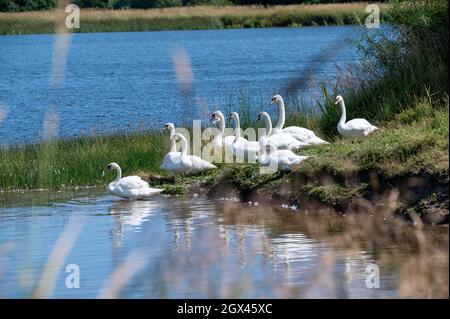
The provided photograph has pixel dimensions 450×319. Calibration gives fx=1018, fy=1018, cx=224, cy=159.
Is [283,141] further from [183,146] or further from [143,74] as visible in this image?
→ [143,74]

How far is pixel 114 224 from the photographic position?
1249cm

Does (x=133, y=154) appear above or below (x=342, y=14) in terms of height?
below

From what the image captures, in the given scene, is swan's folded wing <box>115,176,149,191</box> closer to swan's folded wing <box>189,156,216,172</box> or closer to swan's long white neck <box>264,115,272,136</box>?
swan's folded wing <box>189,156,216,172</box>

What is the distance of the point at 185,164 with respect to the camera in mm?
14984

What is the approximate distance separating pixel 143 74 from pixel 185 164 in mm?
31227

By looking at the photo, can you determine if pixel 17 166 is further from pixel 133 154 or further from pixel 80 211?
pixel 80 211

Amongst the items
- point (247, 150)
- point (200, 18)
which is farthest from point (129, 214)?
point (200, 18)

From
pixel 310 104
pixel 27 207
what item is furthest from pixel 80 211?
pixel 310 104

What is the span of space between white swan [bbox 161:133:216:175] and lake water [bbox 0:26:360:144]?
678 millimetres

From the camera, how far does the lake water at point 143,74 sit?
92.4ft

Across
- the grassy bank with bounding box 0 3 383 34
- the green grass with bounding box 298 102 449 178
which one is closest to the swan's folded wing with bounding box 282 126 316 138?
the green grass with bounding box 298 102 449 178

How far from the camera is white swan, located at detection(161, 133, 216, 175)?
49.2 ft

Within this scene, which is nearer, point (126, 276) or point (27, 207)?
point (126, 276)

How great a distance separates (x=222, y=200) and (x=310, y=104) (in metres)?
7.45
